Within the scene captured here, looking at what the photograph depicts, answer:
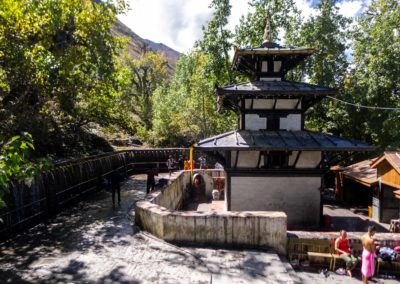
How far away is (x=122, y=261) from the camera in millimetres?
8438

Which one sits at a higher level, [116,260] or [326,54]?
[326,54]

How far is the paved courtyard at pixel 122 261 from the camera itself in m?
7.61

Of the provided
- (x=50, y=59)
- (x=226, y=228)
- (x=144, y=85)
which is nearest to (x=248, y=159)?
(x=226, y=228)

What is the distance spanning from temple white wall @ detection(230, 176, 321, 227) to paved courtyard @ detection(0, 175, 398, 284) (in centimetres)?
437

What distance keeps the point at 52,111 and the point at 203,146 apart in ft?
44.2

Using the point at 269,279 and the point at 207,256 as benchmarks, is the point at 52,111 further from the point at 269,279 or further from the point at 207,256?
the point at 269,279

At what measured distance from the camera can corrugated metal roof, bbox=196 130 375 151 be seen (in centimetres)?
1295

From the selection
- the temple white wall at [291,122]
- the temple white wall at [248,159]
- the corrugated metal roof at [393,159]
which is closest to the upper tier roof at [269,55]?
the temple white wall at [291,122]

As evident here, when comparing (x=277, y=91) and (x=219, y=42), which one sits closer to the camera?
(x=277, y=91)

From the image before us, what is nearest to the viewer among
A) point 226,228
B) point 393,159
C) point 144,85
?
point 226,228

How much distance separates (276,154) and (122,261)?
8.37m

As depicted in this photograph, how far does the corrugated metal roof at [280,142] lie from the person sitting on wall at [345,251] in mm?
4205

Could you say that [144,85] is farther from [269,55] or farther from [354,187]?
[269,55]

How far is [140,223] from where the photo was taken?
37.2ft
